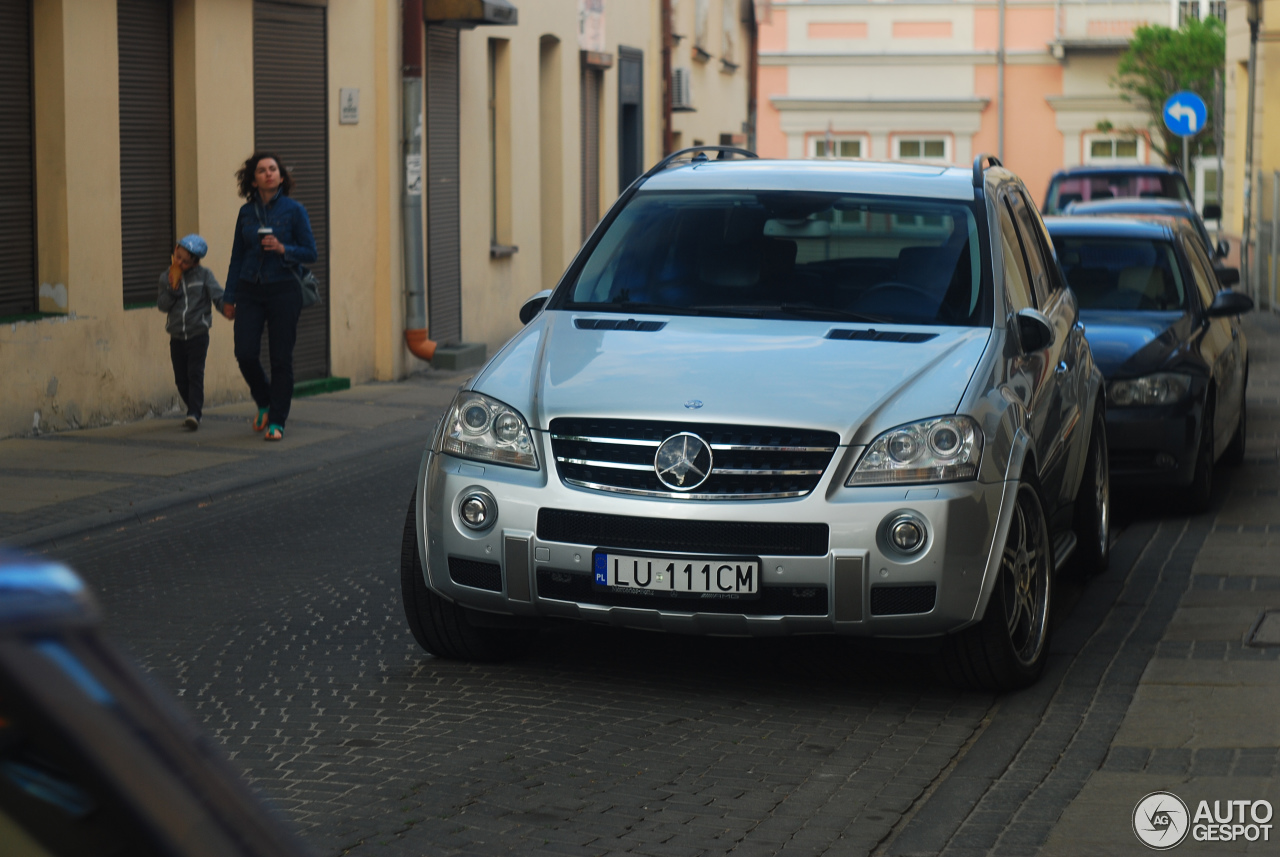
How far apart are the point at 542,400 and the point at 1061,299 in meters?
3.06

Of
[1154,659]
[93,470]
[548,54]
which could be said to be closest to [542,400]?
[1154,659]

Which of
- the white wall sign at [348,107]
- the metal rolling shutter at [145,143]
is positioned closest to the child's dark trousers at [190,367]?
the metal rolling shutter at [145,143]

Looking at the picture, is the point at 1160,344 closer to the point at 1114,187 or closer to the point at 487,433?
the point at 487,433

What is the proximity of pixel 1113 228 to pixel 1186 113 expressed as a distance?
51.6ft

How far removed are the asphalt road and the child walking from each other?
14.9 ft

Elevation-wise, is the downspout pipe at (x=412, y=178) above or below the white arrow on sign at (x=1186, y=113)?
below

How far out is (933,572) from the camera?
527 centimetres

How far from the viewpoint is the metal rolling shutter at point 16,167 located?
1178 centimetres

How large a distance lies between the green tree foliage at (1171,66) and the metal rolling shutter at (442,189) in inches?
1121

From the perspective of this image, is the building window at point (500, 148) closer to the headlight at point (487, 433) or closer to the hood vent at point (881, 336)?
the hood vent at point (881, 336)

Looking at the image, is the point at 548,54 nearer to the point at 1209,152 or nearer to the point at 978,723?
the point at 978,723

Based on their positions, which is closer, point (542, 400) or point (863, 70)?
point (542, 400)

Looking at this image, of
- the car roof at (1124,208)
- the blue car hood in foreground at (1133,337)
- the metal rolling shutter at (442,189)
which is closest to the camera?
the blue car hood in foreground at (1133,337)

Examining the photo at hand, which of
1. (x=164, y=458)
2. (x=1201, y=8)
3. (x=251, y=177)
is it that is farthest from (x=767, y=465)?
(x=1201, y=8)
